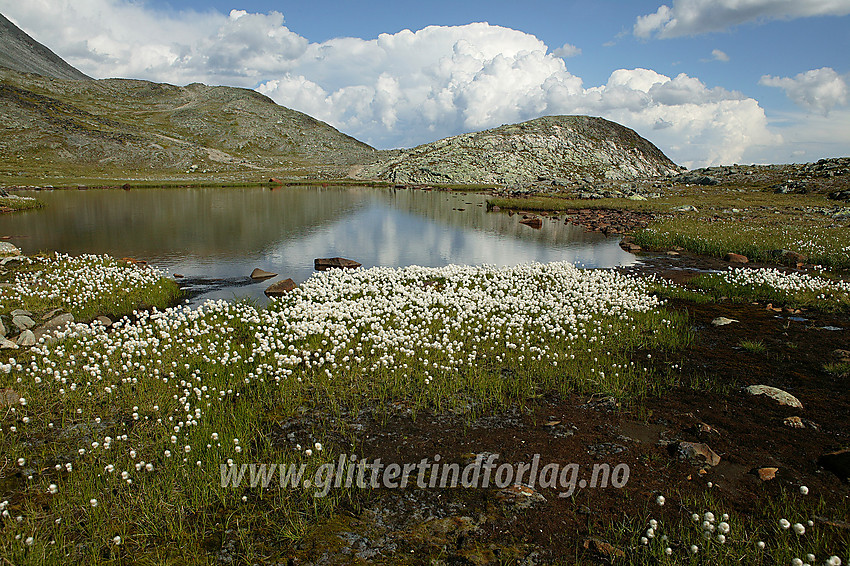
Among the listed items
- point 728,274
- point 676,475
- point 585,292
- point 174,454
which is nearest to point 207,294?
point 174,454

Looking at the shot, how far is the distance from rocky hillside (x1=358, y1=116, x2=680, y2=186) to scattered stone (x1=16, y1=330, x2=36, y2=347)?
11451cm

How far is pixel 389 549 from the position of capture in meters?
6.11

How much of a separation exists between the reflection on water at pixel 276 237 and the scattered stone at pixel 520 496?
50.0 feet

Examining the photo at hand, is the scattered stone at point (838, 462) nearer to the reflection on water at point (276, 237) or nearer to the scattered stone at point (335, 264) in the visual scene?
the reflection on water at point (276, 237)

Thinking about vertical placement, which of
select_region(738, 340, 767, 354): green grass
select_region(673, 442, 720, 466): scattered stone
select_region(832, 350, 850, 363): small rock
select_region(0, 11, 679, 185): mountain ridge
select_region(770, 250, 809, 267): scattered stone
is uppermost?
select_region(0, 11, 679, 185): mountain ridge

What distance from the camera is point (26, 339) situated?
12281mm

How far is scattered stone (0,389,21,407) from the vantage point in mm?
9227

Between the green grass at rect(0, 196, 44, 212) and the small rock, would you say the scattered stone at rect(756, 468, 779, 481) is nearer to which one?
the small rock

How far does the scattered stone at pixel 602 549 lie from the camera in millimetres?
5926

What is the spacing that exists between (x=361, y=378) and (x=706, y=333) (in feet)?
36.3

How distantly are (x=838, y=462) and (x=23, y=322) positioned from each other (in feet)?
61.8

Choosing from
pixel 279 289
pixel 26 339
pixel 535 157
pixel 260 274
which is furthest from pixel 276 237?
pixel 535 157

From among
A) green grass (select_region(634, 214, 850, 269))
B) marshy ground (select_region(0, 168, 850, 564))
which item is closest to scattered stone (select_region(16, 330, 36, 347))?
marshy ground (select_region(0, 168, 850, 564))

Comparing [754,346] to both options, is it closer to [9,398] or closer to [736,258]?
[736,258]
